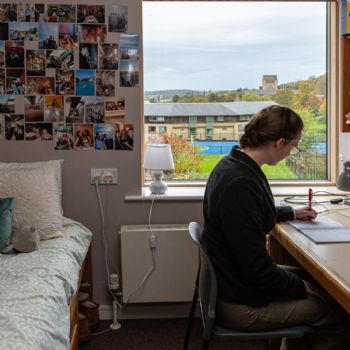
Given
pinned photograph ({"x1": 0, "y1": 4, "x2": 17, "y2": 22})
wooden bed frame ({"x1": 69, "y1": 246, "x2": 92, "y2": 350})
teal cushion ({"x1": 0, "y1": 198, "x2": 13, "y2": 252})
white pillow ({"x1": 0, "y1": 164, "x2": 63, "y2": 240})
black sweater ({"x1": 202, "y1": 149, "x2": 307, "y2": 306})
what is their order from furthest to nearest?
pinned photograph ({"x1": 0, "y1": 4, "x2": 17, "y2": 22}) → white pillow ({"x1": 0, "y1": 164, "x2": 63, "y2": 240}) → teal cushion ({"x1": 0, "y1": 198, "x2": 13, "y2": 252}) → wooden bed frame ({"x1": 69, "y1": 246, "x2": 92, "y2": 350}) → black sweater ({"x1": 202, "y1": 149, "x2": 307, "y2": 306})

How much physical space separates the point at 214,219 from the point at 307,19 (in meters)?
1.97

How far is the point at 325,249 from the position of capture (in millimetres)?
1751

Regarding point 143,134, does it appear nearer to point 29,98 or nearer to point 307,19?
point 29,98

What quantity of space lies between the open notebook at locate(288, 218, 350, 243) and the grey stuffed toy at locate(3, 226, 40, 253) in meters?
1.19

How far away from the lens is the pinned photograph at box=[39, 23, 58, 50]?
2.78 metres

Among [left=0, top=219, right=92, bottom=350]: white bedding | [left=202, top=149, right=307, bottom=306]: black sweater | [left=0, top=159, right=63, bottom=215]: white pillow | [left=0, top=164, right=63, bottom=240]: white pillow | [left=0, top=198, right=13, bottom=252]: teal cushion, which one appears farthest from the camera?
[left=0, top=159, right=63, bottom=215]: white pillow

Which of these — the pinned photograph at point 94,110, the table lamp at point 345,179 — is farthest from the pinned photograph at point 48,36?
the table lamp at point 345,179

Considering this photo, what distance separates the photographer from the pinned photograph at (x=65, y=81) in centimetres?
280

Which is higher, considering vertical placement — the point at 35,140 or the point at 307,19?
the point at 307,19

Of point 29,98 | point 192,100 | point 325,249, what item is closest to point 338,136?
point 192,100

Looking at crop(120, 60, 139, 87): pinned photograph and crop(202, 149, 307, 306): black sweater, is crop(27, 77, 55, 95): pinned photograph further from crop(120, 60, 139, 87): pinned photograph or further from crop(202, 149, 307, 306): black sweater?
crop(202, 149, 307, 306): black sweater

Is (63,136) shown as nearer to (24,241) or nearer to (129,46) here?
(129,46)

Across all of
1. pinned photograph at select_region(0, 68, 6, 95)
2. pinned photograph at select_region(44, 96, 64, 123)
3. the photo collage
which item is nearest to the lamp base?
the photo collage

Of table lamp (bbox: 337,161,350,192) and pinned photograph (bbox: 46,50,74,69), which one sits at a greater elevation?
pinned photograph (bbox: 46,50,74,69)
